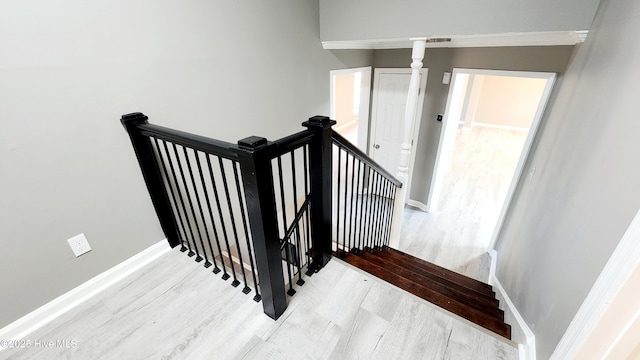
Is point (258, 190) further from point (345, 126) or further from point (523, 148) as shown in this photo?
point (345, 126)

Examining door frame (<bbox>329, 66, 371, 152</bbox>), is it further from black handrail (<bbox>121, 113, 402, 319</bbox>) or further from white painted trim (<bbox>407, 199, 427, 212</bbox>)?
black handrail (<bbox>121, 113, 402, 319</bbox>)

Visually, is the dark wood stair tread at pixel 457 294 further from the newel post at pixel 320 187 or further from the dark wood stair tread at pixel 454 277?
the newel post at pixel 320 187

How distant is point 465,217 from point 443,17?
2.84 m

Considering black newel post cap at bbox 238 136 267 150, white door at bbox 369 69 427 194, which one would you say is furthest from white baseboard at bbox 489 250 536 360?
white door at bbox 369 69 427 194

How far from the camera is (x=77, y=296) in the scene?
1.46 metres

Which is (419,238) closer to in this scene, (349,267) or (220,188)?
(349,267)

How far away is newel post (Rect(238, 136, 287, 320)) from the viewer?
951mm

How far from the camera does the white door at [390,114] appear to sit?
11.8 ft

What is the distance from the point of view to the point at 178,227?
186 centimetres

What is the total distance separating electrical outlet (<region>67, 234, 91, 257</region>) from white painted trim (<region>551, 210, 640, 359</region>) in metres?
2.32

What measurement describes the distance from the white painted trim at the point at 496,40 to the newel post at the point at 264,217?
207 cm

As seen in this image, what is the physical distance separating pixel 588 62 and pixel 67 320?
3590mm

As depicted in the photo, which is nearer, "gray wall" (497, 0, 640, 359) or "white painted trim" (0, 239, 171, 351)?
"gray wall" (497, 0, 640, 359)

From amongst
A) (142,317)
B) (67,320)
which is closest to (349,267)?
(142,317)
